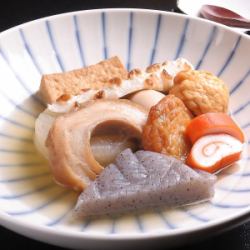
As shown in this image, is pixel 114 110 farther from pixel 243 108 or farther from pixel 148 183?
pixel 243 108

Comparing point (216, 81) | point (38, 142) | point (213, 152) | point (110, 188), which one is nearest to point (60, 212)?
point (110, 188)

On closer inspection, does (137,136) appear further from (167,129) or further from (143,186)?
(143,186)

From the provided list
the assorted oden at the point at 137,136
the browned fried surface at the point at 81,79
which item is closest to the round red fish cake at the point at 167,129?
the assorted oden at the point at 137,136

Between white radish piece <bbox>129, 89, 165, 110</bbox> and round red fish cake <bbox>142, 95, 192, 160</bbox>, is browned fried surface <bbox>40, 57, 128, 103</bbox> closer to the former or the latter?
white radish piece <bbox>129, 89, 165, 110</bbox>

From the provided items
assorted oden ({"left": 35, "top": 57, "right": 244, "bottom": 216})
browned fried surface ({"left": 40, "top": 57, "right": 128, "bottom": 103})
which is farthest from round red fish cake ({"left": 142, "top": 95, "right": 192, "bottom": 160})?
browned fried surface ({"left": 40, "top": 57, "right": 128, "bottom": 103})

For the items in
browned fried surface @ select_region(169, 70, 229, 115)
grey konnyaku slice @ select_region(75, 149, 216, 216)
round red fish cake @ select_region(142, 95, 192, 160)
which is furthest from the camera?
browned fried surface @ select_region(169, 70, 229, 115)

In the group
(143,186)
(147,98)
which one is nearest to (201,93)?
(147,98)
